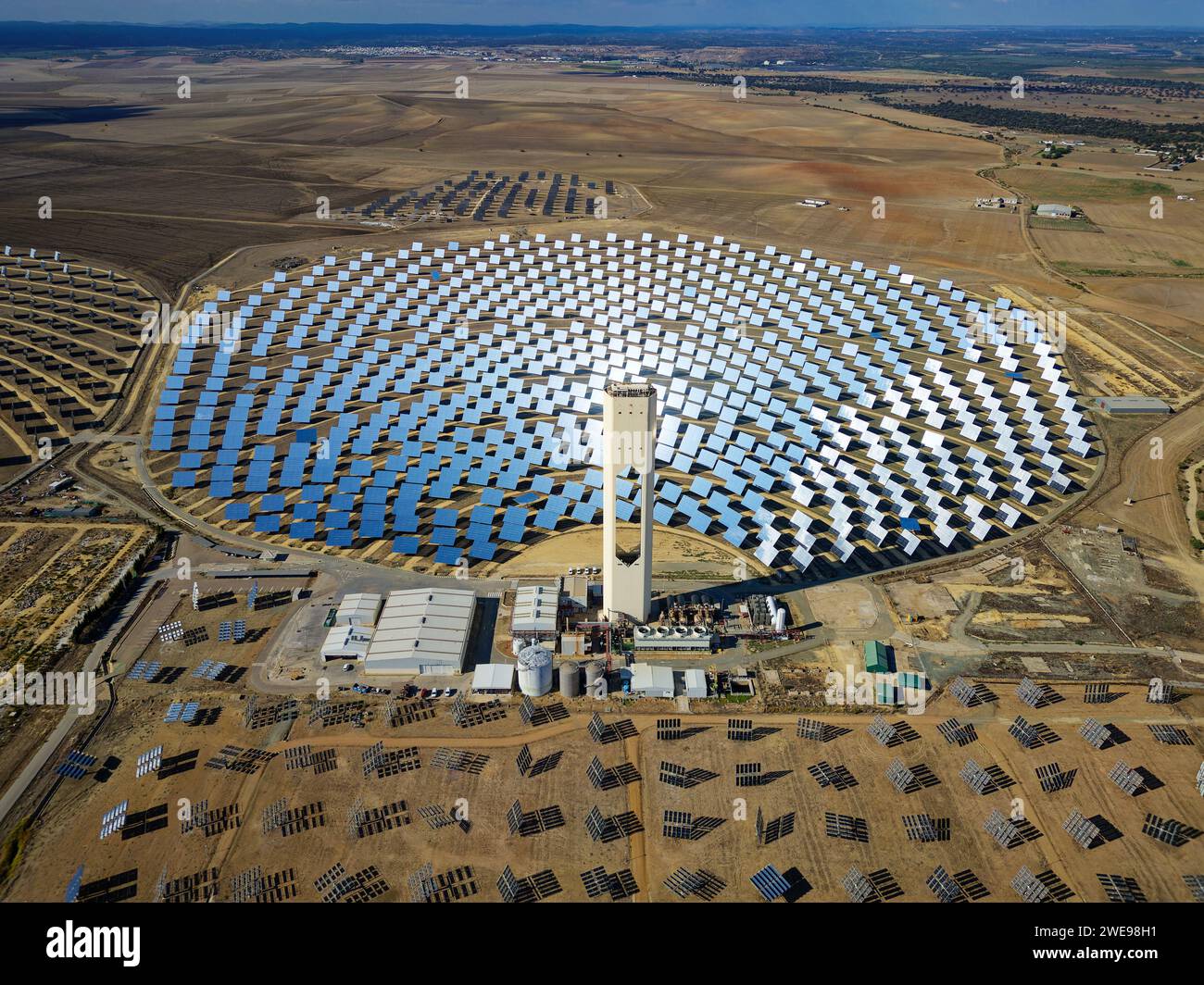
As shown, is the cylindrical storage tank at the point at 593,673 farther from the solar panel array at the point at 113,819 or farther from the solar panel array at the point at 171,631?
the solar panel array at the point at 171,631

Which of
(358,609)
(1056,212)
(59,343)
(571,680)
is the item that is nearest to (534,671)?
(571,680)

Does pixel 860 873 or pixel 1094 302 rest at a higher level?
pixel 1094 302

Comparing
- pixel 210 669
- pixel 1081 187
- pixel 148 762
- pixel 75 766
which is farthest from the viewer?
pixel 1081 187

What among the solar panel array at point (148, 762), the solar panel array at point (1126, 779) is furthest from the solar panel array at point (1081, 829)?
the solar panel array at point (148, 762)

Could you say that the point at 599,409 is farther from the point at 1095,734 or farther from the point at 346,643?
the point at 1095,734

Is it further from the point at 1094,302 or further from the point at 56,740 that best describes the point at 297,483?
the point at 1094,302

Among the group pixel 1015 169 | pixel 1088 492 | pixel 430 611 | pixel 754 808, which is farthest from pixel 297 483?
pixel 1015 169
